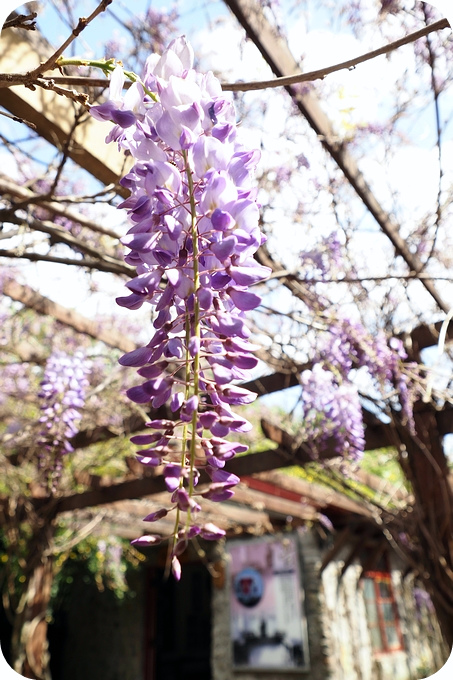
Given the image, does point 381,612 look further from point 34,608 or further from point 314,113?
point 314,113

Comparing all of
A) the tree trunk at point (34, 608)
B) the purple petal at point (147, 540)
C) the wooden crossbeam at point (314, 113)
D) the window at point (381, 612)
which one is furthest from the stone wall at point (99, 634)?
the purple petal at point (147, 540)

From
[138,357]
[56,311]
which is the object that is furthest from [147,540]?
[56,311]

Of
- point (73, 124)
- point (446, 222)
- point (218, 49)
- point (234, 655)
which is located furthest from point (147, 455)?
point (234, 655)

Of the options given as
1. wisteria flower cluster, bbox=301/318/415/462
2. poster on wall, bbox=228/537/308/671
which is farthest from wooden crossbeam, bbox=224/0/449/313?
poster on wall, bbox=228/537/308/671

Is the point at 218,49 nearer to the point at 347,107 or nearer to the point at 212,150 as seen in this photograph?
the point at 347,107

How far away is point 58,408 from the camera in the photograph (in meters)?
1.79

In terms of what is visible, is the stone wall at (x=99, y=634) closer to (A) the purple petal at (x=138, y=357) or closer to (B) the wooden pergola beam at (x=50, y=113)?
(B) the wooden pergola beam at (x=50, y=113)

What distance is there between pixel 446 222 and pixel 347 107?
2.53 feet

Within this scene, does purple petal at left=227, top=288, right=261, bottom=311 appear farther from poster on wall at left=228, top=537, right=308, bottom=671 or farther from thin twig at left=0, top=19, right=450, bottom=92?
poster on wall at left=228, top=537, right=308, bottom=671

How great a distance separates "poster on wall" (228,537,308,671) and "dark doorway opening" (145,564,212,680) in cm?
94

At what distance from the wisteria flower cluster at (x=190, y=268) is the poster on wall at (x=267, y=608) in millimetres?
4856

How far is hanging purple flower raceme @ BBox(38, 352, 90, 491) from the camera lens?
166cm

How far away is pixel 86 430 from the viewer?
2898 millimetres

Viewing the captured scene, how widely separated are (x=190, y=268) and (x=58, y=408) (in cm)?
136
